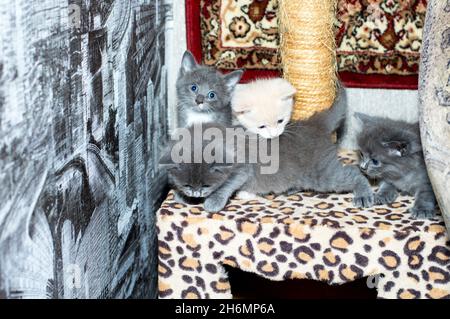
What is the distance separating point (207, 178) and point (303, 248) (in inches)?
12.7

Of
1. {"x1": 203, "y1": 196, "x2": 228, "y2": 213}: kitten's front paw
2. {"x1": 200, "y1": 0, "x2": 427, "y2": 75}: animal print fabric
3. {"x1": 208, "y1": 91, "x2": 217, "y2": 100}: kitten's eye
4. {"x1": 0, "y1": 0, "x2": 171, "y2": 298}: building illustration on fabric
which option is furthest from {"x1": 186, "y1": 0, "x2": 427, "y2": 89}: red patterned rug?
{"x1": 203, "y1": 196, "x2": 228, "y2": 213}: kitten's front paw

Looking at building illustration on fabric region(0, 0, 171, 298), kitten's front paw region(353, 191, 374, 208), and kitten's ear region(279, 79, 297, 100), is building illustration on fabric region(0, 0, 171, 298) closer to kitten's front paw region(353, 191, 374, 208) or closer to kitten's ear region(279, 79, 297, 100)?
kitten's ear region(279, 79, 297, 100)

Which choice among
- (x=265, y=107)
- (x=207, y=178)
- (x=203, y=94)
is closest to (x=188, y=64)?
(x=203, y=94)

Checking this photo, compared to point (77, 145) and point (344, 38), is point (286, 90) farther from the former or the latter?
point (77, 145)

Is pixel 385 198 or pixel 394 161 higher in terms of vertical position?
pixel 394 161

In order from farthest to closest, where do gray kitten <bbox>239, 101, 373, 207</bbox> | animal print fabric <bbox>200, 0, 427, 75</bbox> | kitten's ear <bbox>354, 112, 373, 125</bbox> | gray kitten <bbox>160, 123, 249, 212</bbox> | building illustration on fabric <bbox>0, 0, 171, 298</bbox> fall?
1. animal print fabric <bbox>200, 0, 427, 75</bbox>
2. kitten's ear <bbox>354, 112, 373, 125</bbox>
3. gray kitten <bbox>239, 101, 373, 207</bbox>
4. gray kitten <bbox>160, 123, 249, 212</bbox>
5. building illustration on fabric <bbox>0, 0, 171, 298</bbox>

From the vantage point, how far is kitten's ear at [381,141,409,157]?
5.84ft

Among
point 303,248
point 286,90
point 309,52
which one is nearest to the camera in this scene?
point 303,248

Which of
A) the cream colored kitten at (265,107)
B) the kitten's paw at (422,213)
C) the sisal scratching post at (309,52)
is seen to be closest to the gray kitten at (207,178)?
the cream colored kitten at (265,107)

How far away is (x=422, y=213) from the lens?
1.66 metres

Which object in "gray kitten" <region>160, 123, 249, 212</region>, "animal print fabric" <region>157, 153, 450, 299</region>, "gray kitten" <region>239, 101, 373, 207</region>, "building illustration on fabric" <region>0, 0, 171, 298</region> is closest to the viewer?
"building illustration on fabric" <region>0, 0, 171, 298</region>

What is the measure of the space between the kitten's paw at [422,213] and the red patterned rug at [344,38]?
643 millimetres

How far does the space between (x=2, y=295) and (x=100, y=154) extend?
1.85 feet

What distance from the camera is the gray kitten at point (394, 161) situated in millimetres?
1782
